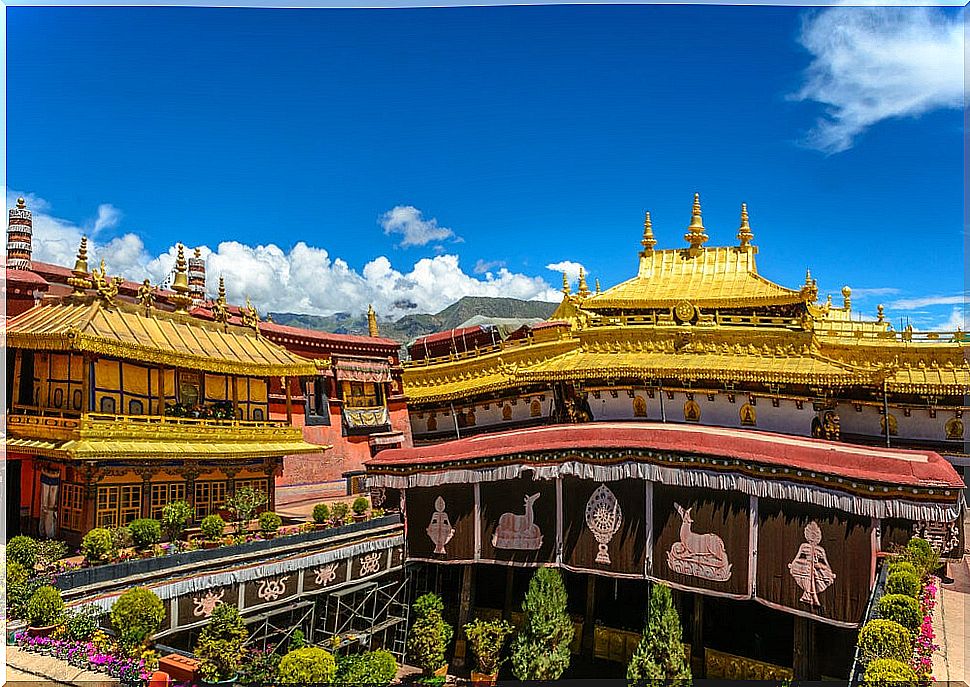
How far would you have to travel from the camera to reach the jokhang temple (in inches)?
444

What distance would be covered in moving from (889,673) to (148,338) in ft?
48.1

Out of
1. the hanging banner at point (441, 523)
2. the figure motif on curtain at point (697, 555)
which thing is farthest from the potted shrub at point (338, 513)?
the figure motif on curtain at point (697, 555)

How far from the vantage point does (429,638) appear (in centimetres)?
1342

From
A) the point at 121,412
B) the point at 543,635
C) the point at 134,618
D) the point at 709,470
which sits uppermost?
the point at 121,412

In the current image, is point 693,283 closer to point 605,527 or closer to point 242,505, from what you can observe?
point 605,527

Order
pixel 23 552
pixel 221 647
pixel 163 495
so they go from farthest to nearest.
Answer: pixel 163 495
pixel 23 552
pixel 221 647

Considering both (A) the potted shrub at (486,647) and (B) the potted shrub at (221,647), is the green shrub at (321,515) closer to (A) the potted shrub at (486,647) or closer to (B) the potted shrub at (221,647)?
(B) the potted shrub at (221,647)

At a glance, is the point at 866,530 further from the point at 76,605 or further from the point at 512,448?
the point at 76,605

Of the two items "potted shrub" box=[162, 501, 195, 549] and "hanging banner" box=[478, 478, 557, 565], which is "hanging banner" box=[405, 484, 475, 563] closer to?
"hanging banner" box=[478, 478, 557, 565]

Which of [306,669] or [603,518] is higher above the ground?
[603,518]

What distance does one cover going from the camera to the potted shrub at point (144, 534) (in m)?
13.5

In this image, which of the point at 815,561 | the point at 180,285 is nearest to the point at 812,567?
the point at 815,561

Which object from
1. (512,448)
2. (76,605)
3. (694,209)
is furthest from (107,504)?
(694,209)

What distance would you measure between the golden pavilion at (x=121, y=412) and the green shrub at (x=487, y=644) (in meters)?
7.14
